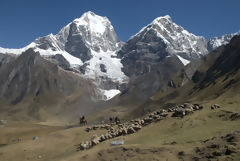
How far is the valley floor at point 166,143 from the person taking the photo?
1636 centimetres

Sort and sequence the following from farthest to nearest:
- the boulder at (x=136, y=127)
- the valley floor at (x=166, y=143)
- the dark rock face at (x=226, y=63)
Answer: the dark rock face at (x=226, y=63), the boulder at (x=136, y=127), the valley floor at (x=166, y=143)

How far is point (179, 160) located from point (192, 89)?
135 metres

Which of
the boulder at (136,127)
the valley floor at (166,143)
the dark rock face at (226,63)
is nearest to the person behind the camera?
the valley floor at (166,143)

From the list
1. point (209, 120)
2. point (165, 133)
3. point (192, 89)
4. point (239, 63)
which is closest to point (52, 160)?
point (165, 133)

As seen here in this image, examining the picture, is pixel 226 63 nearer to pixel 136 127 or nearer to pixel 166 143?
pixel 136 127

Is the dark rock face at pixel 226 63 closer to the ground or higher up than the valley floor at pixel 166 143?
higher up

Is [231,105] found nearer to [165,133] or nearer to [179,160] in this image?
[165,133]

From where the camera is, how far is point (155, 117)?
3145cm

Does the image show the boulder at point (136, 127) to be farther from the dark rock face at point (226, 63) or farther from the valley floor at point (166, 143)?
the dark rock face at point (226, 63)

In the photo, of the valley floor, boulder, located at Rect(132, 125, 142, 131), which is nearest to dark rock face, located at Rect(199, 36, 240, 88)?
the valley floor

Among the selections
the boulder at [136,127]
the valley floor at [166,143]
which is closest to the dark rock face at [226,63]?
the valley floor at [166,143]

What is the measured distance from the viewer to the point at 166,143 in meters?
20.2

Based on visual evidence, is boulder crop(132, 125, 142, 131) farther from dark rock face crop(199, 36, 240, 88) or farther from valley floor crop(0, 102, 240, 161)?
dark rock face crop(199, 36, 240, 88)

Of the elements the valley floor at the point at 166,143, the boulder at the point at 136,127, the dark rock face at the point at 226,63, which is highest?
the dark rock face at the point at 226,63
